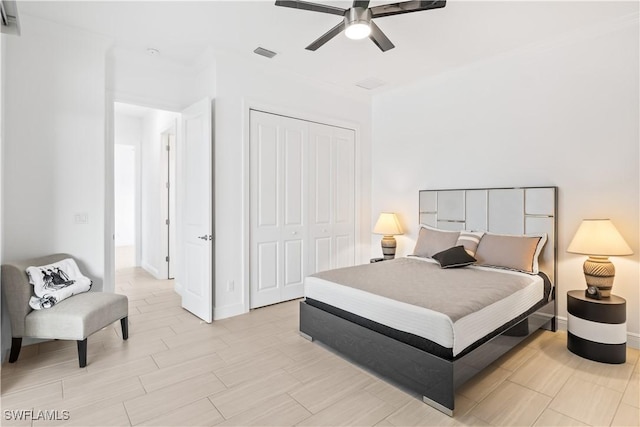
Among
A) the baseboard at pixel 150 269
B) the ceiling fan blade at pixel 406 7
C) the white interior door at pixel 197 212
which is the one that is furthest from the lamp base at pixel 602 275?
the baseboard at pixel 150 269

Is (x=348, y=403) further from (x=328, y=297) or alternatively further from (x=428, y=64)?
(x=428, y=64)

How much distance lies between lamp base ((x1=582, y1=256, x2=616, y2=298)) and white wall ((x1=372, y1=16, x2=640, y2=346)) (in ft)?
1.09

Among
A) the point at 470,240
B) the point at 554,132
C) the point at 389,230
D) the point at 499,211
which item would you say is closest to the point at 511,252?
the point at 470,240

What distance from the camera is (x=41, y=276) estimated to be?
8.54 feet

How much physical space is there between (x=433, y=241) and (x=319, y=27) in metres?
2.54

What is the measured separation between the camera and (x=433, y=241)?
3879 mm

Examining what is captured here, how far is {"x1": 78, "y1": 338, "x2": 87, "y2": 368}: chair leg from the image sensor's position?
8.12 ft

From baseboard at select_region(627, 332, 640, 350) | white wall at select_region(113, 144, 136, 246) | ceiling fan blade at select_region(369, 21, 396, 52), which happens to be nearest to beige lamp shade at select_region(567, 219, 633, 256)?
baseboard at select_region(627, 332, 640, 350)

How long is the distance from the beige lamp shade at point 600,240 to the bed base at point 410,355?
66 cm

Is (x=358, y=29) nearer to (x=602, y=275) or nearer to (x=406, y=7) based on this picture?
(x=406, y=7)

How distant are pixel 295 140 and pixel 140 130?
357 cm

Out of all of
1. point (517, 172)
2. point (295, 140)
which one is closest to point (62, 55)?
point (295, 140)

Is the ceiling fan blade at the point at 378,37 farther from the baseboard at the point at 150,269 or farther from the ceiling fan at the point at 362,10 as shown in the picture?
the baseboard at the point at 150,269

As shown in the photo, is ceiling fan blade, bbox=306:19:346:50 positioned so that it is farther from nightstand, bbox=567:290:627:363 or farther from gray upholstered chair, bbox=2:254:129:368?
nightstand, bbox=567:290:627:363
